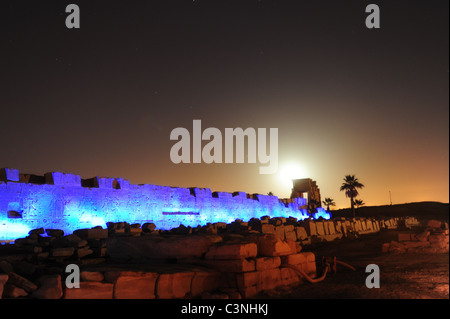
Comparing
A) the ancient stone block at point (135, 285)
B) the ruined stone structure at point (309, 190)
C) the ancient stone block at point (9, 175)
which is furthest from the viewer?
the ruined stone structure at point (309, 190)

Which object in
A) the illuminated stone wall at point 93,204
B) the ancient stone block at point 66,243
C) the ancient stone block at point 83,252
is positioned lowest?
the ancient stone block at point 83,252

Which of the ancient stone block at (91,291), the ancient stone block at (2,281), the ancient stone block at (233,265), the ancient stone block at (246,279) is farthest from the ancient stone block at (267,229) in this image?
the ancient stone block at (2,281)

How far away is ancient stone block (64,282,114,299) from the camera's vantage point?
5227 mm

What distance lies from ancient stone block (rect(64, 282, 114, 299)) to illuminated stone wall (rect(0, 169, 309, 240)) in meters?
9.37

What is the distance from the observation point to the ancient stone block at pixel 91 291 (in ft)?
17.1

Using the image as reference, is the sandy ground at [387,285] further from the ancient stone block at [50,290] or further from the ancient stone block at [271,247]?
the ancient stone block at [50,290]

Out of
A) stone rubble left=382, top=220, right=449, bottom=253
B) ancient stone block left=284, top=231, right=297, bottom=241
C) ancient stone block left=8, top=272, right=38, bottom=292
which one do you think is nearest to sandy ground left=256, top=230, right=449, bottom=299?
stone rubble left=382, top=220, right=449, bottom=253

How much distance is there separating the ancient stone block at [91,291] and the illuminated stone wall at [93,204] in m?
9.37

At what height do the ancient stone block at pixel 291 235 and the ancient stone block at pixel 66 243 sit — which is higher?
the ancient stone block at pixel 66 243

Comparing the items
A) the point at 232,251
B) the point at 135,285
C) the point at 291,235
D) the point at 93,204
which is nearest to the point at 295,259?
the point at 232,251

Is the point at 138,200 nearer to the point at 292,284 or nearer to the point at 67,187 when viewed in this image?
the point at 67,187
